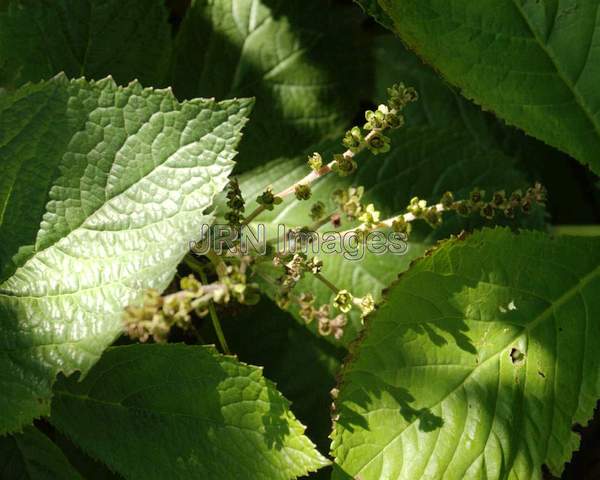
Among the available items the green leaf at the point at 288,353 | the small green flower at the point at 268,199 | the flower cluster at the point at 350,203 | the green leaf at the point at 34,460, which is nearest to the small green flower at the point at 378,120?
the flower cluster at the point at 350,203

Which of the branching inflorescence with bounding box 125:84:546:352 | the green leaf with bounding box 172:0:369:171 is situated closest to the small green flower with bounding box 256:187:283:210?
the branching inflorescence with bounding box 125:84:546:352

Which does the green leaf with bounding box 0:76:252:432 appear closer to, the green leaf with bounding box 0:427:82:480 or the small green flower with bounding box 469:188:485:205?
the green leaf with bounding box 0:427:82:480

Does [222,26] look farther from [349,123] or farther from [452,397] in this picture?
[452,397]

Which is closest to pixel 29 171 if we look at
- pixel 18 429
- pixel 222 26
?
pixel 18 429

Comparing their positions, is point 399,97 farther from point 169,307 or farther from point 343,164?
point 169,307

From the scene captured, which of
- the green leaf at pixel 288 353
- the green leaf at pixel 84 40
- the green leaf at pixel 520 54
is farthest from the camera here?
the green leaf at pixel 288 353

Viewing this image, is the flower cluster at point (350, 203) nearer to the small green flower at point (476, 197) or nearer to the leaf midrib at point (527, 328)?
the small green flower at point (476, 197)

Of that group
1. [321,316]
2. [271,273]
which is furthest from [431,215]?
[271,273]
